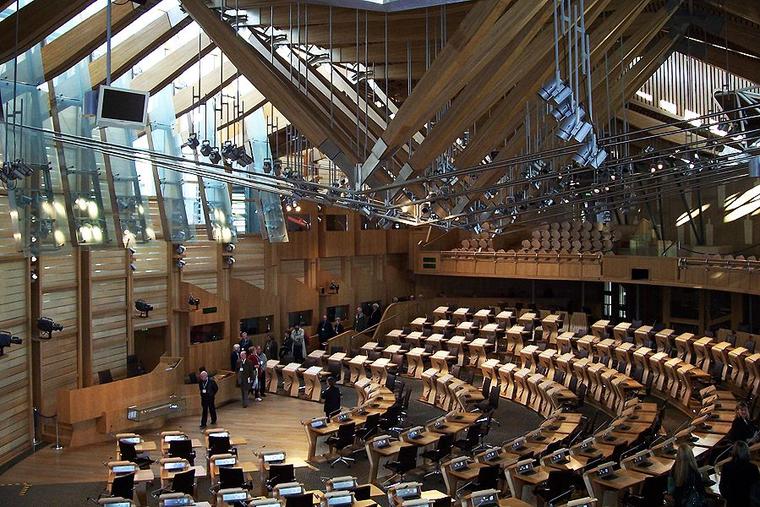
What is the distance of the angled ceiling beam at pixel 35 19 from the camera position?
11.6 metres

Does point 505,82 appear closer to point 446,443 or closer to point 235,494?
point 446,443

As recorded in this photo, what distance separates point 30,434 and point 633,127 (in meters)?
19.1

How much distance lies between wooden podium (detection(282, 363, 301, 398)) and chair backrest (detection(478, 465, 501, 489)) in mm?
9560

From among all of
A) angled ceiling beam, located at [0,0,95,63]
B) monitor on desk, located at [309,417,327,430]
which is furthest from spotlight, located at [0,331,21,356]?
monitor on desk, located at [309,417,327,430]

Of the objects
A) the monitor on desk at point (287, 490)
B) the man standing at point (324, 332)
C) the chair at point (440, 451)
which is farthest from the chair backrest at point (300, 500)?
the man standing at point (324, 332)

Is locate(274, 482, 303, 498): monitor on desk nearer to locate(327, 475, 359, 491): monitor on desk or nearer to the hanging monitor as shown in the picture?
locate(327, 475, 359, 491): monitor on desk

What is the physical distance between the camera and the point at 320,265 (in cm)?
2759

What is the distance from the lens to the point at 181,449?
1382 cm

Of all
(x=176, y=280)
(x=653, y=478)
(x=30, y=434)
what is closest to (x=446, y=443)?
(x=653, y=478)

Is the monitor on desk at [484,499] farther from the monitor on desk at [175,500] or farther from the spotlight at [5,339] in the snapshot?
the spotlight at [5,339]

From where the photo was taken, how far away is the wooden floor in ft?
49.1

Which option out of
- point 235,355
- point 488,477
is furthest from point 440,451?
point 235,355

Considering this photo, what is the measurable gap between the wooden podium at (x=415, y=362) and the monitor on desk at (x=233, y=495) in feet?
38.0

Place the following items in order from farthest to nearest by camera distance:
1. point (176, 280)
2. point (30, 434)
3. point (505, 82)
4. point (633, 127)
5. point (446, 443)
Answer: point (633, 127) → point (176, 280) → point (30, 434) → point (446, 443) → point (505, 82)
